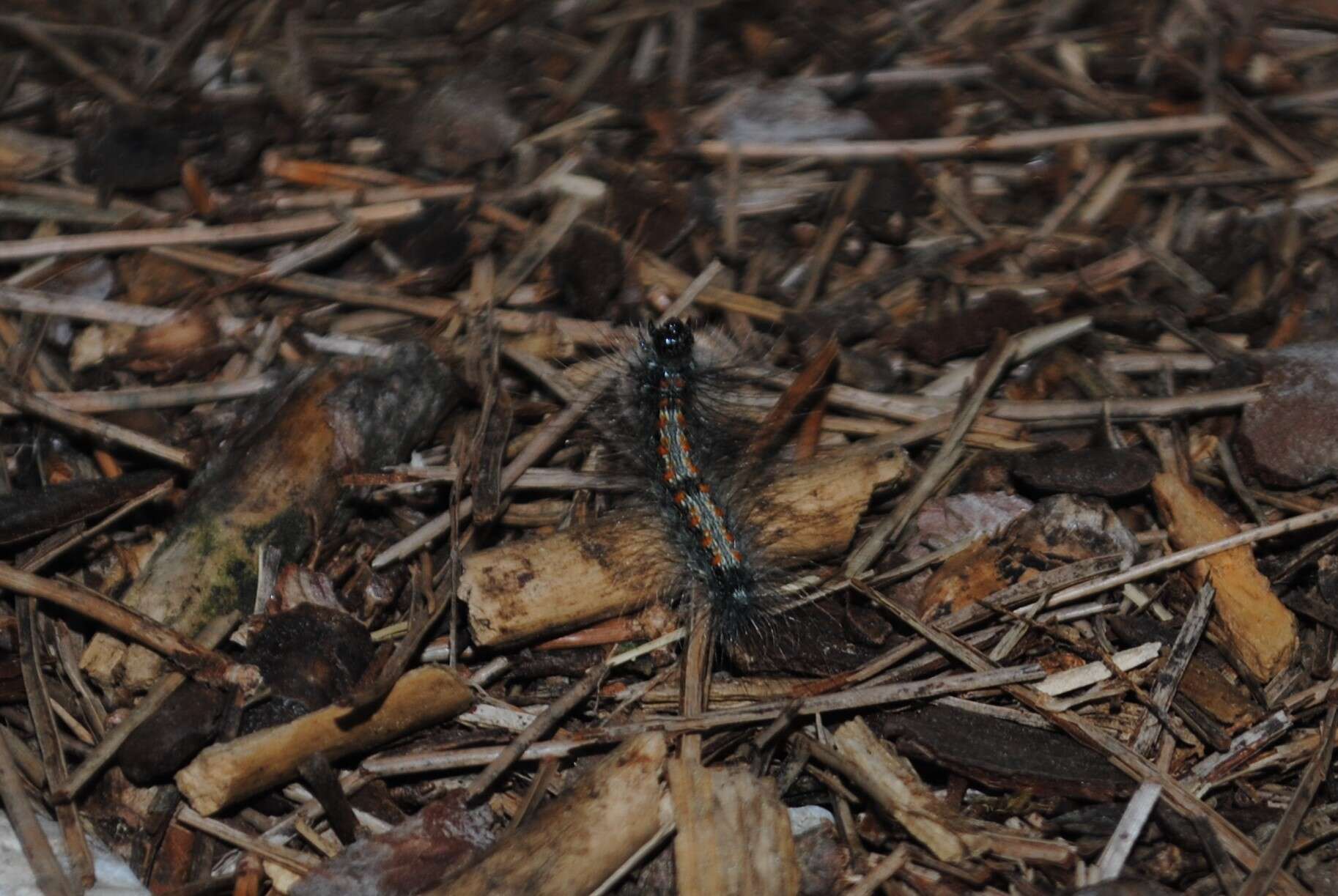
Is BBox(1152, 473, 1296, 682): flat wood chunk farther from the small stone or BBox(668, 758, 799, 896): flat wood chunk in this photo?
BBox(668, 758, 799, 896): flat wood chunk

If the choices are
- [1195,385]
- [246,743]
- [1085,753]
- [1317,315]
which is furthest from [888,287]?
[246,743]

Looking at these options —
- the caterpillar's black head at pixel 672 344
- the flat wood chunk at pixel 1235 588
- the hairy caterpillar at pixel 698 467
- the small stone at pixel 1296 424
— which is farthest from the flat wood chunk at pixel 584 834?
the small stone at pixel 1296 424

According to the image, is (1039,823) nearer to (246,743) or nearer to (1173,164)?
(246,743)

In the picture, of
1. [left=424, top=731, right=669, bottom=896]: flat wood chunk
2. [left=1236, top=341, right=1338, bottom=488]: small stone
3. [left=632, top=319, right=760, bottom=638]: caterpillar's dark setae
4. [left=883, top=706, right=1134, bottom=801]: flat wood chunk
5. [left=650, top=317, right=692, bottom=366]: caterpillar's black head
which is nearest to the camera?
[left=424, top=731, right=669, bottom=896]: flat wood chunk

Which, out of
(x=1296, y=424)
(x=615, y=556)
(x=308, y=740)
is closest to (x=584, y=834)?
(x=308, y=740)

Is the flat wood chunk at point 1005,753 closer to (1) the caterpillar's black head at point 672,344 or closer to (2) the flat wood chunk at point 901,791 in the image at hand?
(2) the flat wood chunk at point 901,791

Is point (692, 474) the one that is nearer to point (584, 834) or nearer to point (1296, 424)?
point (584, 834)

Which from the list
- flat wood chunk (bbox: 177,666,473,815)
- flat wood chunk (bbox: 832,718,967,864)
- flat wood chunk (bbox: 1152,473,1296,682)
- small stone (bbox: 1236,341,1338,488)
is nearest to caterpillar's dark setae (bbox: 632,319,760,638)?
flat wood chunk (bbox: 832,718,967,864)
